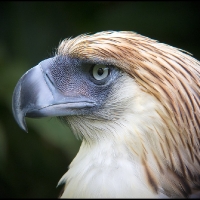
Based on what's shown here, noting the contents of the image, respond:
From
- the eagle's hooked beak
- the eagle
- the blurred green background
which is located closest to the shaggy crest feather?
the eagle

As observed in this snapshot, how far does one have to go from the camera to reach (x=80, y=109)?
2.26 meters

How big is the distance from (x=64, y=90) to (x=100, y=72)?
0.21m

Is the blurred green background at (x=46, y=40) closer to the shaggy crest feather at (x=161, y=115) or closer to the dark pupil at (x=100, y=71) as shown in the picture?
the dark pupil at (x=100, y=71)

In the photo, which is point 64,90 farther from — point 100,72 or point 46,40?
point 46,40

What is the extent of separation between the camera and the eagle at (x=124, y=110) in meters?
2.02

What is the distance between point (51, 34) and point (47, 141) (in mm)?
1120

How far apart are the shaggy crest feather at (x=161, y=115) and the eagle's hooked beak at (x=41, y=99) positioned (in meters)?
0.23

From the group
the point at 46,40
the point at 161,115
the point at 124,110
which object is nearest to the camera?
the point at 161,115

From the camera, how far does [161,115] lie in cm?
204

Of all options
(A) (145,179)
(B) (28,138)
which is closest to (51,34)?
(B) (28,138)

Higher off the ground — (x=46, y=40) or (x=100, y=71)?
(x=100, y=71)

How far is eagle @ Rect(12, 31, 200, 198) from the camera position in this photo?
202cm

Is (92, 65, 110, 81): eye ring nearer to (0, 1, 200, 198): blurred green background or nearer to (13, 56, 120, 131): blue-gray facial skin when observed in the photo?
(13, 56, 120, 131): blue-gray facial skin

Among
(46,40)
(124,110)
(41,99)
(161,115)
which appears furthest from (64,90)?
(46,40)
